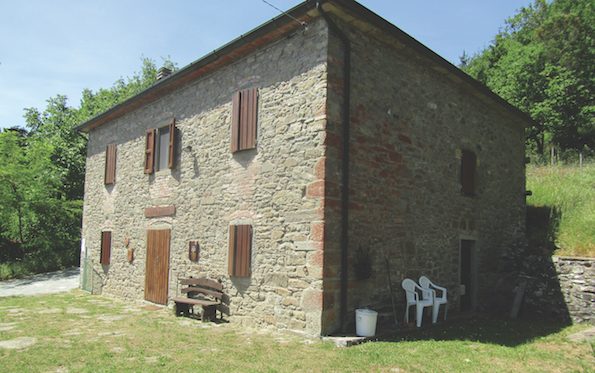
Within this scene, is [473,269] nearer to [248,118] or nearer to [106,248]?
[248,118]

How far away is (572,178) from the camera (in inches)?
613

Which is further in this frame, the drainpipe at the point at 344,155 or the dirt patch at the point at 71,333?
the dirt patch at the point at 71,333

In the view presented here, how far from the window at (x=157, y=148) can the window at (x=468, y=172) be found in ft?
23.6

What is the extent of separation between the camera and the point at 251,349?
627 centimetres

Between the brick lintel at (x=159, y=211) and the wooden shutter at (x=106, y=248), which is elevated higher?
the brick lintel at (x=159, y=211)

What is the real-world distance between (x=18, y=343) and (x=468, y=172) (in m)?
9.77

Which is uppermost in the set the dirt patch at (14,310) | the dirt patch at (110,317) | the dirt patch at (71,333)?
the dirt patch at (71,333)

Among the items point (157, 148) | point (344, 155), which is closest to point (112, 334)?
point (344, 155)

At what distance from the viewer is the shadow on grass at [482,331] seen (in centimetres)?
723

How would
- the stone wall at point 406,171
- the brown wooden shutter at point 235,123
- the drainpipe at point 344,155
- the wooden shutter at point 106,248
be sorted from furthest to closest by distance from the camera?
the wooden shutter at point 106,248 < the brown wooden shutter at point 235,123 < the stone wall at point 406,171 < the drainpipe at point 344,155

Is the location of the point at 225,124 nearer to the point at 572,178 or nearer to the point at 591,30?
the point at 572,178

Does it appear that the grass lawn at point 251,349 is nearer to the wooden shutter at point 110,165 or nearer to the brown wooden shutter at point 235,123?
the brown wooden shutter at point 235,123

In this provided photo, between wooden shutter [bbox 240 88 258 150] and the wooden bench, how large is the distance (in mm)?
2915

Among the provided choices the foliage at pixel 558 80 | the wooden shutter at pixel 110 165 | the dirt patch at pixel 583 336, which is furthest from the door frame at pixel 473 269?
the foliage at pixel 558 80
